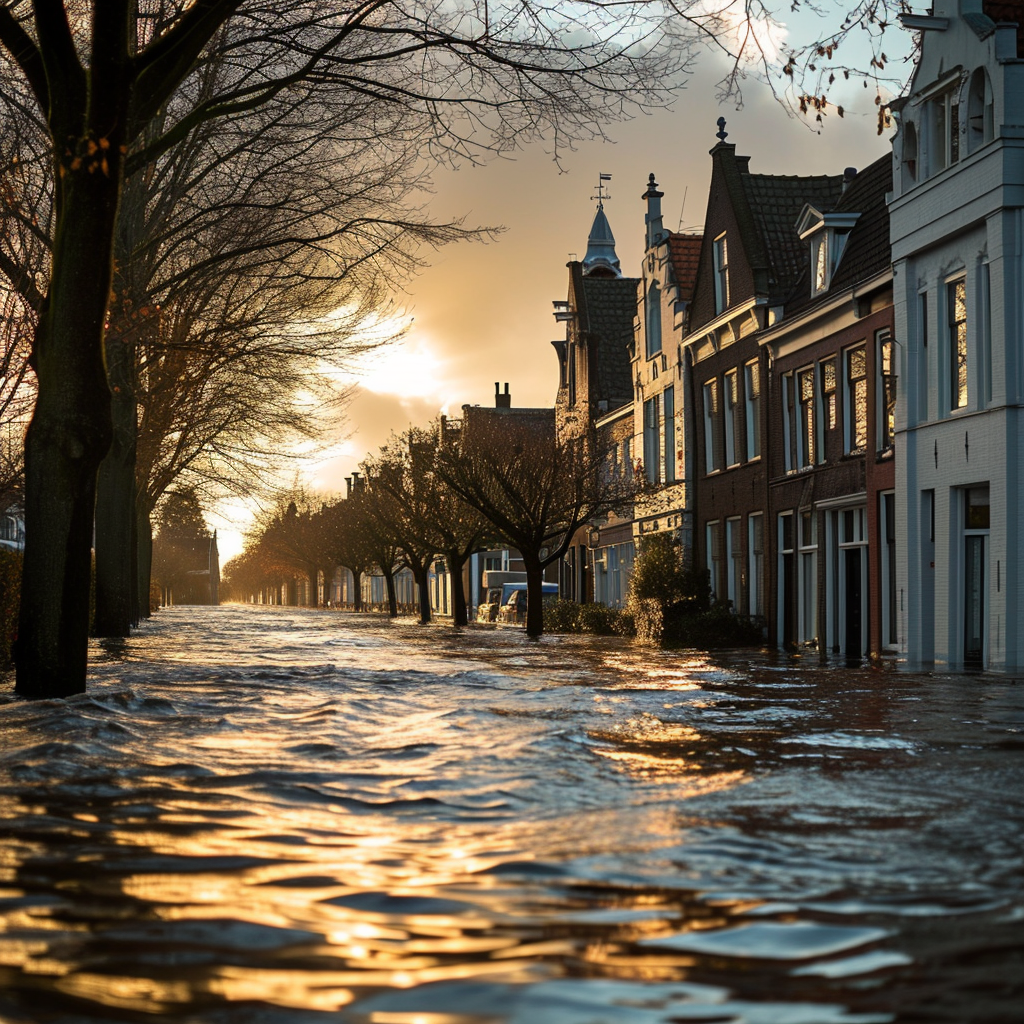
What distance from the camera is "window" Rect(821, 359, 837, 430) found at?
27.8m

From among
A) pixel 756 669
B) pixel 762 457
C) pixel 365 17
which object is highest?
pixel 365 17

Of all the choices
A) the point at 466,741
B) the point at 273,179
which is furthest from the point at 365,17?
the point at 466,741

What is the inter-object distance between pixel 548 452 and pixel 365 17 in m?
24.8

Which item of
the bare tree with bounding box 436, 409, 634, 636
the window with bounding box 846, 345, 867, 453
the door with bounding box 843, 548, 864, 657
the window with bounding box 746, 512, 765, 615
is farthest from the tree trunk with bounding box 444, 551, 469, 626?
the window with bounding box 846, 345, 867, 453

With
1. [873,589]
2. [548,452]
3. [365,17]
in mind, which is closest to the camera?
[365,17]

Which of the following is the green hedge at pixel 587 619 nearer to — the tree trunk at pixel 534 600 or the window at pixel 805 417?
the tree trunk at pixel 534 600

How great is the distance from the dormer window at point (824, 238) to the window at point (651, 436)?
1172cm

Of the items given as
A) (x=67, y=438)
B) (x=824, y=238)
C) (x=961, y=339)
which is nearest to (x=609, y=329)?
(x=824, y=238)

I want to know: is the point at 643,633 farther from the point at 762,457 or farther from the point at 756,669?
the point at 756,669

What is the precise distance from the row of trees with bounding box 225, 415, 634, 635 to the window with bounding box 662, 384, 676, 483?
4.06ft

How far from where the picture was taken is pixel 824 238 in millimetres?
28812

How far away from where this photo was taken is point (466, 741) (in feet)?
32.1

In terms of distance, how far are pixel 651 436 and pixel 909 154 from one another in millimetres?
18675

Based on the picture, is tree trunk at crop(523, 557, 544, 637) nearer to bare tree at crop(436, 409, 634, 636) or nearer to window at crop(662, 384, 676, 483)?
bare tree at crop(436, 409, 634, 636)
